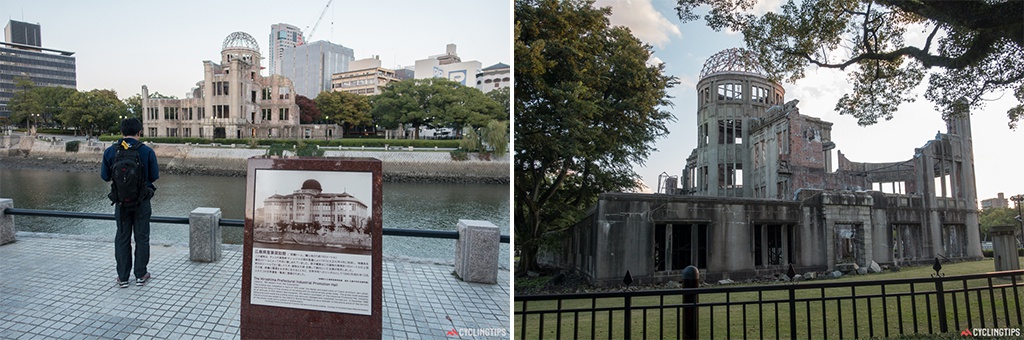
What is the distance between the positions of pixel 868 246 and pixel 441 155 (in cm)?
2267

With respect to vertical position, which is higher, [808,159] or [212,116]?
[212,116]

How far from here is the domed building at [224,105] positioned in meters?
12.8

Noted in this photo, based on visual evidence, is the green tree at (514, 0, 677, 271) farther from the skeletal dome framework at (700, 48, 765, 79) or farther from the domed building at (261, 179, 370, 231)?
the domed building at (261, 179, 370, 231)

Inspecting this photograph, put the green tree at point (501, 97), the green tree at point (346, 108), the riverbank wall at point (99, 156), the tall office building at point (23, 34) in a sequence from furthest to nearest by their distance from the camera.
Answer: the green tree at point (346, 108) → the green tree at point (501, 97) → the riverbank wall at point (99, 156) → the tall office building at point (23, 34)

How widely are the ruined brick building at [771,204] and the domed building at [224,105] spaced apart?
1256cm

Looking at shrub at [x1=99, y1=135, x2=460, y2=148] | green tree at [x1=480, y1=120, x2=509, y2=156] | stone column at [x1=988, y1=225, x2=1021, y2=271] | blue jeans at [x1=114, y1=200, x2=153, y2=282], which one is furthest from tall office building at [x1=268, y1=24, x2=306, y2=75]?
stone column at [x1=988, y1=225, x2=1021, y2=271]

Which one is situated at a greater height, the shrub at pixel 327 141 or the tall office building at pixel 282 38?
the tall office building at pixel 282 38

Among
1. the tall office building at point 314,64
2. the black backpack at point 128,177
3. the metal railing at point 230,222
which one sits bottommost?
the metal railing at point 230,222

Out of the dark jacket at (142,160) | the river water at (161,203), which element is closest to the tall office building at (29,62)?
the river water at (161,203)

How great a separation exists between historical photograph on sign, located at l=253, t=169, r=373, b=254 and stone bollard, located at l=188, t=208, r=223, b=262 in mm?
2630

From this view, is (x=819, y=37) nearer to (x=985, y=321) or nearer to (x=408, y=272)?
(x=985, y=321)

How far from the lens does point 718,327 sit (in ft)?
11.1

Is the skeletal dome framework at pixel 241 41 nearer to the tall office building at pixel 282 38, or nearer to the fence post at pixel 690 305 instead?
the tall office building at pixel 282 38

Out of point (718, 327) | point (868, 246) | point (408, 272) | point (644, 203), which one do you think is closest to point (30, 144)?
point (408, 272)
